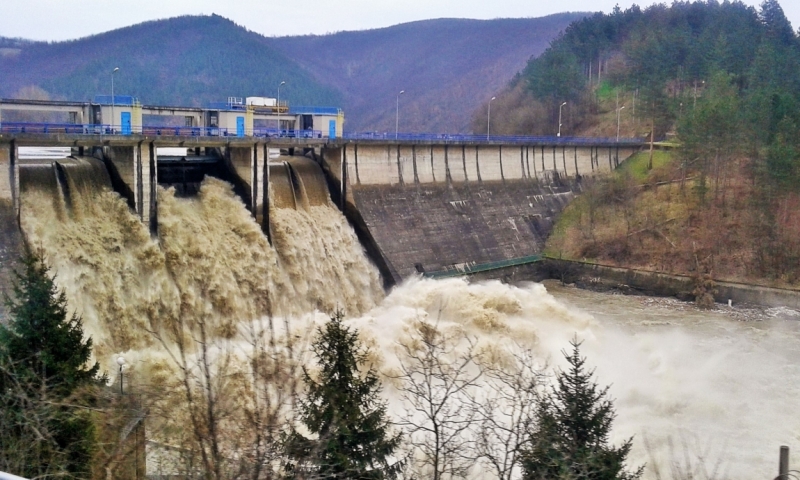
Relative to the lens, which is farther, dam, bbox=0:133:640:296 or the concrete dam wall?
the concrete dam wall

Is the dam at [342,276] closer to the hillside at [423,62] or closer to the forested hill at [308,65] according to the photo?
the forested hill at [308,65]

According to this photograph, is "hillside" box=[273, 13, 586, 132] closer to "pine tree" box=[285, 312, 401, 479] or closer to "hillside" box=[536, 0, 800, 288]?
"hillside" box=[536, 0, 800, 288]

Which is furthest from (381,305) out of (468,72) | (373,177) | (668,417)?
(468,72)

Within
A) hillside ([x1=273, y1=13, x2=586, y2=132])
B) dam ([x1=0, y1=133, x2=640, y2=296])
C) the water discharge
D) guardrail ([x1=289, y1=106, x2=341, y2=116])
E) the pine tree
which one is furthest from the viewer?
hillside ([x1=273, y1=13, x2=586, y2=132])

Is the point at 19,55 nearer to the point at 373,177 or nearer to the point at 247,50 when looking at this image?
the point at 247,50

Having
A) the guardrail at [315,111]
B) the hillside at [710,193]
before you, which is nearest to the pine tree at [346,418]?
the guardrail at [315,111]

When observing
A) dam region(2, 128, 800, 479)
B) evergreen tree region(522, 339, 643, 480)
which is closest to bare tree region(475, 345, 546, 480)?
evergreen tree region(522, 339, 643, 480)
